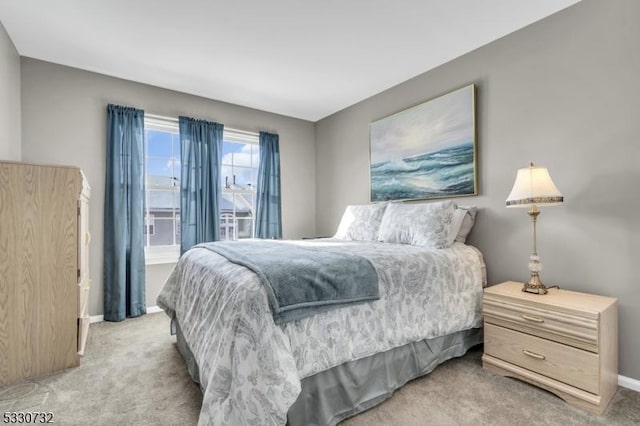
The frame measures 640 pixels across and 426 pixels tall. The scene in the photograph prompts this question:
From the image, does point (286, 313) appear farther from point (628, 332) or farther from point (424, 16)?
point (424, 16)

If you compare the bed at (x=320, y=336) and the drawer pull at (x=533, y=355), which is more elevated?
the bed at (x=320, y=336)

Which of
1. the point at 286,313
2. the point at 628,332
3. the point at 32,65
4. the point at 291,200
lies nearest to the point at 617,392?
the point at 628,332

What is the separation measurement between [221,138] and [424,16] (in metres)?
2.57

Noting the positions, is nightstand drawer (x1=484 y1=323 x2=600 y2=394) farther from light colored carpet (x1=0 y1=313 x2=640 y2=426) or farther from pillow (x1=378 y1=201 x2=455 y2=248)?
pillow (x1=378 y1=201 x2=455 y2=248)

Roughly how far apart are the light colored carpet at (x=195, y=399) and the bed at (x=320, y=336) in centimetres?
11

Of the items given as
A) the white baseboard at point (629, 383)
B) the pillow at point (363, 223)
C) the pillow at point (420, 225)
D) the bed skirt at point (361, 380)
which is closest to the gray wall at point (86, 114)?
the bed skirt at point (361, 380)

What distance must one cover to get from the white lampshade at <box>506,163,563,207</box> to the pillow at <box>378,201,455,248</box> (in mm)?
522

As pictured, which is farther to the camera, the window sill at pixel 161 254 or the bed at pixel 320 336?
the window sill at pixel 161 254

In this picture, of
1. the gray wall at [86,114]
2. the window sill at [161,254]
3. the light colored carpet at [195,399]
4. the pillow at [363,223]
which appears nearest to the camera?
the light colored carpet at [195,399]

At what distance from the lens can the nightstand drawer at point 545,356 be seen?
1637 millimetres

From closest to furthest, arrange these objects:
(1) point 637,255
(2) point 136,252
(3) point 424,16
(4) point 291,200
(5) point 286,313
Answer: (5) point 286,313 → (1) point 637,255 → (3) point 424,16 → (2) point 136,252 → (4) point 291,200

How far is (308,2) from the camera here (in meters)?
2.10

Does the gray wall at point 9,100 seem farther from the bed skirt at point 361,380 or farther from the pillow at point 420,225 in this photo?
the pillow at point 420,225

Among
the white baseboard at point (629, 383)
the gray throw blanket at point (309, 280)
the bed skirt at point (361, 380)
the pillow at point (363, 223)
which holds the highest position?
the pillow at point (363, 223)
